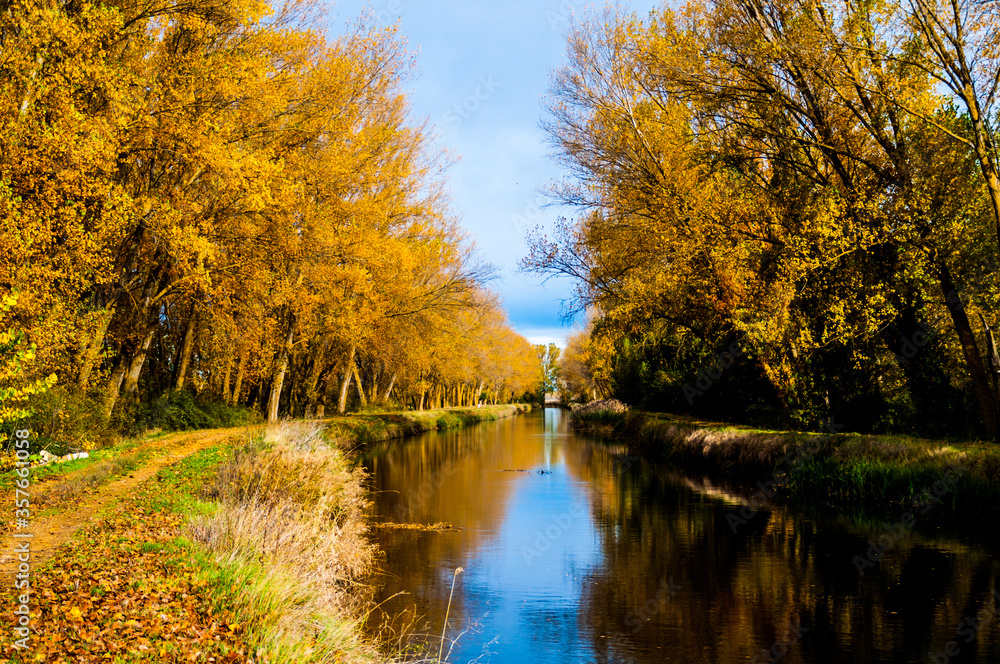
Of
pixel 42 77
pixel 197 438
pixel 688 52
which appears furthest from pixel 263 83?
pixel 688 52

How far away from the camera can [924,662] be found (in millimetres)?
7676

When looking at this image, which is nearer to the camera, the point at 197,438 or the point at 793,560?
the point at 793,560

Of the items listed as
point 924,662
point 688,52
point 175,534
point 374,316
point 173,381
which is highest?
point 688,52

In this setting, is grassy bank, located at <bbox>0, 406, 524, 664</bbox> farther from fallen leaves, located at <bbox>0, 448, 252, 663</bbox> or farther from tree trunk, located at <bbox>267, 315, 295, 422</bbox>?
tree trunk, located at <bbox>267, 315, 295, 422</bbox>

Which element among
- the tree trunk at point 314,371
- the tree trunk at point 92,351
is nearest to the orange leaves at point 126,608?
the tree trunk at point 92,351

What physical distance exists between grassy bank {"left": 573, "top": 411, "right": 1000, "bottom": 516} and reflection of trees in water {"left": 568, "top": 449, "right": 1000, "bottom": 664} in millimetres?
1675

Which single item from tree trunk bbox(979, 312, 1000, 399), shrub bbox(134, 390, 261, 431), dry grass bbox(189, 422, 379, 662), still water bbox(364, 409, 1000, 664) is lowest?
still water bbox(364, 409, 1000, 664)

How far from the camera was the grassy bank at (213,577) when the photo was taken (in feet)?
18.4

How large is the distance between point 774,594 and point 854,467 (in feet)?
23.3

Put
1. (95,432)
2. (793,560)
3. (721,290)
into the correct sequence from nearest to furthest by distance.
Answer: (793,560)
(95,432)
(721,290)

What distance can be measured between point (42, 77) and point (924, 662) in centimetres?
1629

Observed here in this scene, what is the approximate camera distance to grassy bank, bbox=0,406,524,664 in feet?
18.4

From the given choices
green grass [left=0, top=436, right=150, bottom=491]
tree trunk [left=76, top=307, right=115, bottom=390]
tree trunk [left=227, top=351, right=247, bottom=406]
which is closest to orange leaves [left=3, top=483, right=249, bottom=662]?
green grass [left=0, top=436, right=150, bottom=491]

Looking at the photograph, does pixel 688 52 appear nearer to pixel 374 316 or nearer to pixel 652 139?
pixel 652 139
